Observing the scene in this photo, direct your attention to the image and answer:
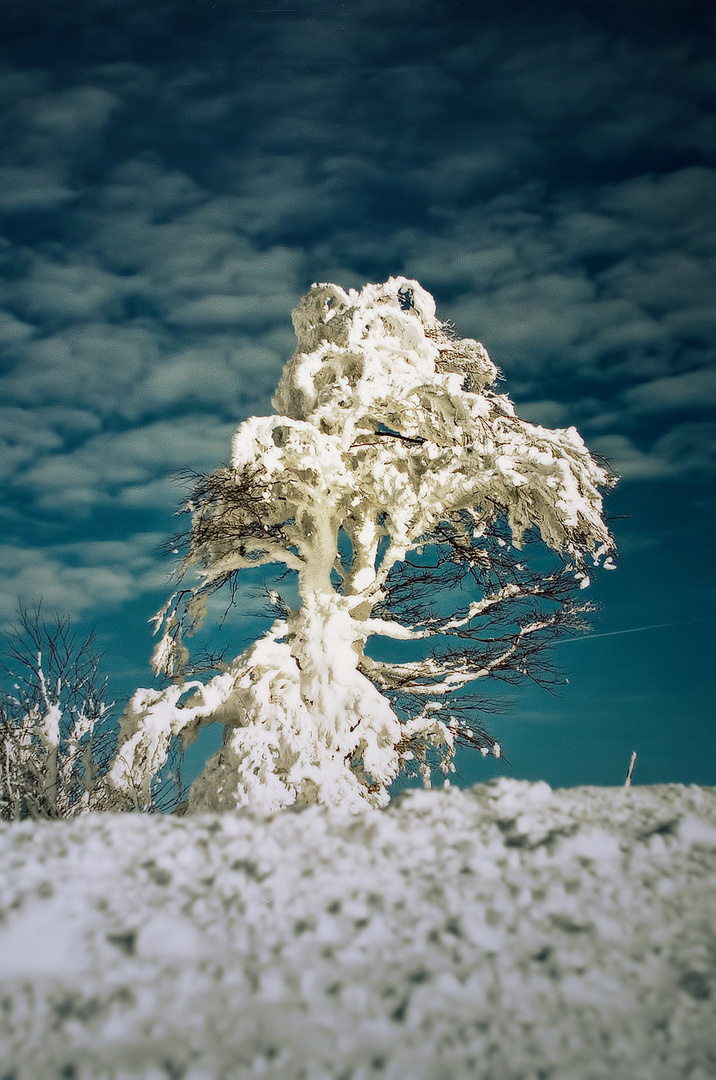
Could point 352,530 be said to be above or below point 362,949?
above

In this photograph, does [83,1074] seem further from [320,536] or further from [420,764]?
[420,764]

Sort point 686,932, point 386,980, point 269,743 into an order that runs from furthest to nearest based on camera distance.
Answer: point 269,743 → point 686,932 → point 386,980

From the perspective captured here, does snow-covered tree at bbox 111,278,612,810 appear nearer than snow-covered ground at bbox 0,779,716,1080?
No

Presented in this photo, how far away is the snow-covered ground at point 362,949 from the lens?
141 centimetres

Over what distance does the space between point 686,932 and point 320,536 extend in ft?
26.9

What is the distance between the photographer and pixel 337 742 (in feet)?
28.5

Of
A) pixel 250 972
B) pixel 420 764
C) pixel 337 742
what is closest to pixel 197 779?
pixel 337 742

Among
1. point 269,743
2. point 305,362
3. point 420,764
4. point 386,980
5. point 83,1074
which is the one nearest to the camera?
point 83,1074

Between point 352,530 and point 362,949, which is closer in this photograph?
point 362,949

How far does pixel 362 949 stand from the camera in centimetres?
171

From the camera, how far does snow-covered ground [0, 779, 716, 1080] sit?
4.63 feet

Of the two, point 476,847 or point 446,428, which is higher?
point 446,428

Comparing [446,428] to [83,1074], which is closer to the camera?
[83,1074]

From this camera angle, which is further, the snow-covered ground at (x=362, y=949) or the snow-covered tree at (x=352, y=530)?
the snow-covered tree at (x=352, y=530)
